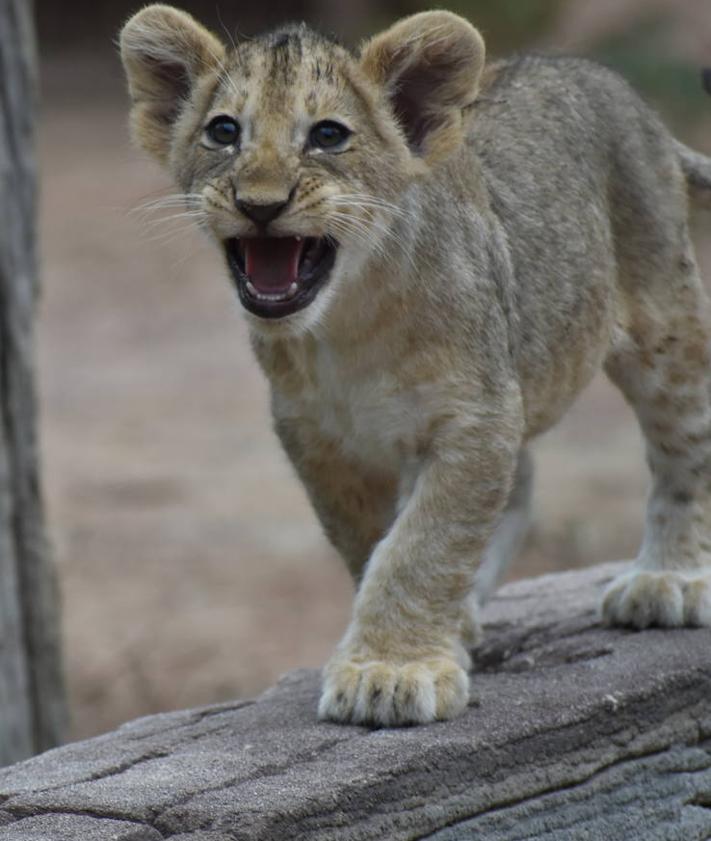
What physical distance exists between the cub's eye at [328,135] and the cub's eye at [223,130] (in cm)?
22

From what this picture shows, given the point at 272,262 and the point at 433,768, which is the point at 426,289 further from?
the point at 433,768

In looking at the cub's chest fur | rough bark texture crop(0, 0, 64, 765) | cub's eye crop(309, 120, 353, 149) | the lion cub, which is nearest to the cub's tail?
the lion cub

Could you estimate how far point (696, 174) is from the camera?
6.69 m

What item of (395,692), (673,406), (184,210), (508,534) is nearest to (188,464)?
(508,534)

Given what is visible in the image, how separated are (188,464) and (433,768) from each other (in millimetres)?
9580

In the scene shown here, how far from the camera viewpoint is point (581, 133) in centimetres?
629

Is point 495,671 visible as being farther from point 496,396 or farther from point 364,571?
point 496,396

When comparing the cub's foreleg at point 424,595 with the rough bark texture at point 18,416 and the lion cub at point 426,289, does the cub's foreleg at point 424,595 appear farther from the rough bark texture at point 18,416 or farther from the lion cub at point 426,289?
the rough bark texture at point 18,416

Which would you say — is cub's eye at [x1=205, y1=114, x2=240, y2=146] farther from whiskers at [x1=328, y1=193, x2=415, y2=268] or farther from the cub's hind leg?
the cub's hind leg

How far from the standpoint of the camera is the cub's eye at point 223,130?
5047 millimetres

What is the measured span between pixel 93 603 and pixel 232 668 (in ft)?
4.80

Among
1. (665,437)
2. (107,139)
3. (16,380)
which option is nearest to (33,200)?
(16,380)

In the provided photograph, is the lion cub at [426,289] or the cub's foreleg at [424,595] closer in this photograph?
the lion cub at [426,289]

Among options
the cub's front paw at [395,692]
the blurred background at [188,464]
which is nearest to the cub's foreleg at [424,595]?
the cub's front paw at [395,692]
